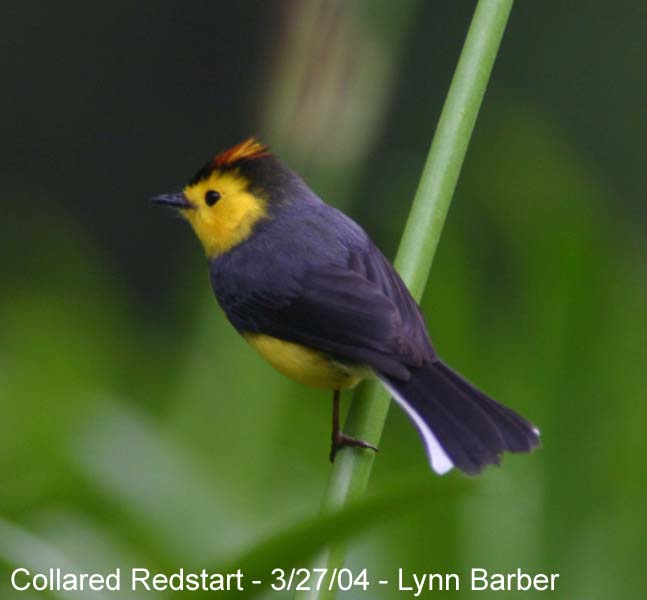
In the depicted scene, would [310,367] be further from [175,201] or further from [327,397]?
[175,201]

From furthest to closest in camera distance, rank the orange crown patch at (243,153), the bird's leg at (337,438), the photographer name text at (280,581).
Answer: the orange crown patch at (243,153) → the bird's leg at (337,438) → the photographer name text at (280,581)

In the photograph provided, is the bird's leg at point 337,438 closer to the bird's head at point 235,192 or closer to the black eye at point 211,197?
the bird's head at point 235,192

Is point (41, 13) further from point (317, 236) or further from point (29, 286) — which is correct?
point (317, 236)

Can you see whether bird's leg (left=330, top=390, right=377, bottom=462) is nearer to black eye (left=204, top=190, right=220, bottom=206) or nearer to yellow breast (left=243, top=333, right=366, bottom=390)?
yellow breast (left=243, top=333, right=366, bottom=390)

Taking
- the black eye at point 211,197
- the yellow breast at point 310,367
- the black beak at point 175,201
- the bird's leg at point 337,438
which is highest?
the black eye at point 211,197

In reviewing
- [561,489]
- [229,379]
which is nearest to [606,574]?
[561,489]

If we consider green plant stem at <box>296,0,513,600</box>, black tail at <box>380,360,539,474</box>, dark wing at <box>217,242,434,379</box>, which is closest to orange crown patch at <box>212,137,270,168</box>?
dark wing at <box>217,242,434,379</box>

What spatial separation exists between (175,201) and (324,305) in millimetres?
577

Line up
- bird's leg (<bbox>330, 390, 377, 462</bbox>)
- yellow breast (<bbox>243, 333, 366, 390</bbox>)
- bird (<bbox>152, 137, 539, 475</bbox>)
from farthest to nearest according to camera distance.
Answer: yellow breast (<bbox>243, 333, 366, 390</bbox>), bird (<bbox>152, 137, 539, 475</bbox>), bird's leg (<bbox>330, 390, 377, 462</bbox>)

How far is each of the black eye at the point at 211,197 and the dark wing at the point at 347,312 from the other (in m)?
0.26

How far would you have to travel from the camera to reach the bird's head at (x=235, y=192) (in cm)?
311

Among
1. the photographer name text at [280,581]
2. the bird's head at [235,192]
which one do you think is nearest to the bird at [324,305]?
the bird's head at [235,192]

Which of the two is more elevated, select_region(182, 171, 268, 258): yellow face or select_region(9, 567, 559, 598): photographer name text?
select_region(182, 171, 268, 258): yellow face

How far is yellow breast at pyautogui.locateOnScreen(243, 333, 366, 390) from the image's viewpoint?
106 inches
